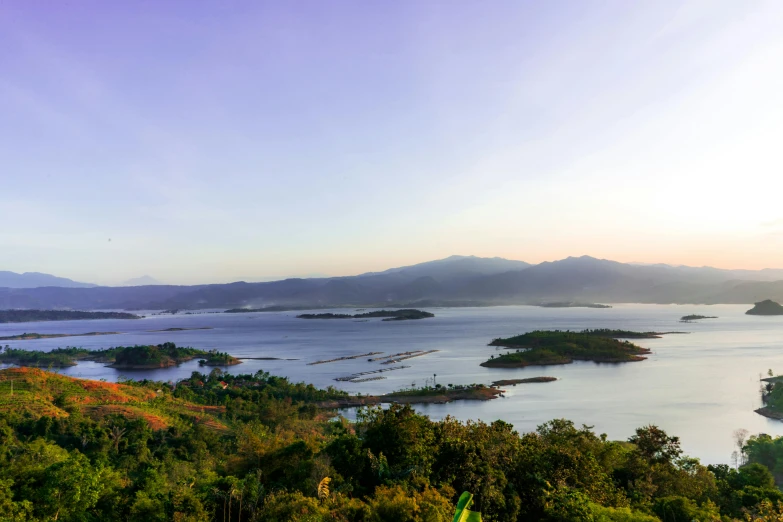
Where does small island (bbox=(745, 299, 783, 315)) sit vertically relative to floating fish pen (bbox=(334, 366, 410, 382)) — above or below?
above

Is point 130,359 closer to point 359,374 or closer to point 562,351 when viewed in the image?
point 359,374

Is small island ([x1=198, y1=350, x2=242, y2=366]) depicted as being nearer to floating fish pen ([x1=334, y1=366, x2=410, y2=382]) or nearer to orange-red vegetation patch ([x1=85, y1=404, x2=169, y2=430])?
floating fish pen ([x1=334, y1=366, x2=410, y2=382])

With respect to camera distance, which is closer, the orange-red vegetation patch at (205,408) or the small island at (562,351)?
the orange-red vegetation patch at (205,408)

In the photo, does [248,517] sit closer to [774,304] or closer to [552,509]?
[552,509]

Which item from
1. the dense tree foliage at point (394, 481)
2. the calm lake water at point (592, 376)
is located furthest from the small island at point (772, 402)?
the dense tree foliage at point (394, 481)

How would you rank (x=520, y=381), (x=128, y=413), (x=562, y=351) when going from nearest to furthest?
(x=128, y=413) → (x=520, y=381) → (x=562, y=351)

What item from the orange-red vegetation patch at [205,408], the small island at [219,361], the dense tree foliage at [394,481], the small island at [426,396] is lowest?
the small island at [219,361]

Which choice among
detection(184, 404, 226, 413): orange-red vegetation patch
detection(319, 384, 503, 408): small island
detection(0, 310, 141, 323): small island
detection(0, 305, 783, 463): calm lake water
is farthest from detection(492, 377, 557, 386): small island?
detection(0, 310, 141, 323): small island

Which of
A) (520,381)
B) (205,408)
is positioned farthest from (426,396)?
(205,408)

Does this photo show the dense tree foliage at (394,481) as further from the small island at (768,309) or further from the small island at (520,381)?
the small island at (768,309)

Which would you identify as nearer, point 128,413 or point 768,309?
point 128,413
